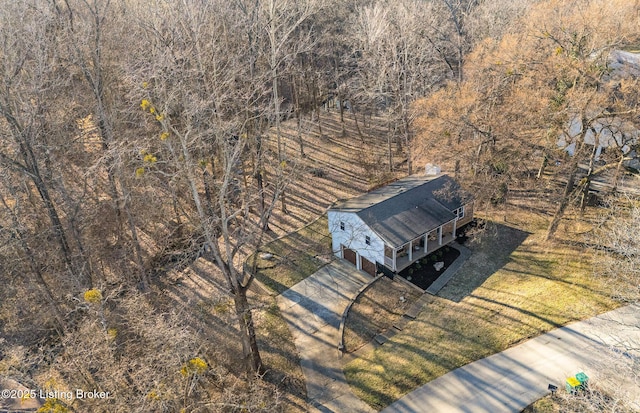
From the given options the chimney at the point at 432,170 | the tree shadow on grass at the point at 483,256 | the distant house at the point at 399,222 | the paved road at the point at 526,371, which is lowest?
the tree shadow on grass at the point at 483,256

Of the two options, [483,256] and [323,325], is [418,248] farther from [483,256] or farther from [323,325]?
[323,325]

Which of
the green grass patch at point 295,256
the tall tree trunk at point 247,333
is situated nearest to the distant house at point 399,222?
the green grass patch at point 295,256

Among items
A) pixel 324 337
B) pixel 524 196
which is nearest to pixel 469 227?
pixel 524 196

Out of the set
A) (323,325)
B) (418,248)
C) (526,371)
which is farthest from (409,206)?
(526,371)

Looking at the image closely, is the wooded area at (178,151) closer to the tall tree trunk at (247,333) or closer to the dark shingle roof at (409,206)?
the tall tree trunk at (247,333)

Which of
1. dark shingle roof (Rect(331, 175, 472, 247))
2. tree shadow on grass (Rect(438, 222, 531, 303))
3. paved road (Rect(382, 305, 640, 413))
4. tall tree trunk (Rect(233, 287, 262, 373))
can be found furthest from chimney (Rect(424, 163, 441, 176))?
tall tree trunk (Rect(233, 287, 262, 373))

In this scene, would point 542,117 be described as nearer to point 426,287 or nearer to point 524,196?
point 524,196
